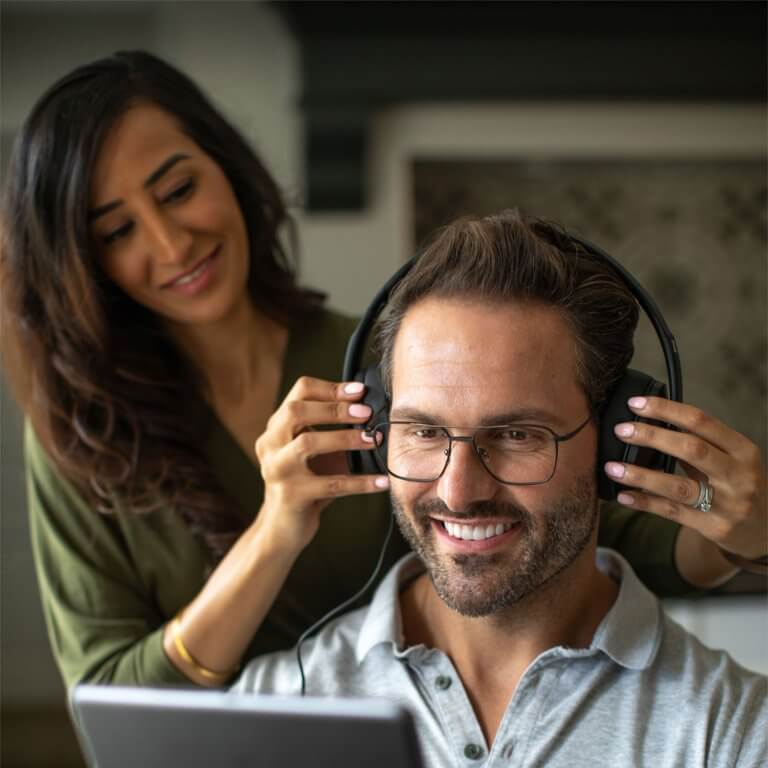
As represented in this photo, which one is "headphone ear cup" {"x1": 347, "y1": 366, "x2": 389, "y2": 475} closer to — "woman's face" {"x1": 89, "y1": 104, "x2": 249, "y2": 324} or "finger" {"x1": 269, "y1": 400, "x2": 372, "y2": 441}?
"finger" {"x1": 269, "y1": 400, "x2": 372, "y2": 441}

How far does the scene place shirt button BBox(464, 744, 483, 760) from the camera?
4.02ft

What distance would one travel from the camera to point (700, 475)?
125cm

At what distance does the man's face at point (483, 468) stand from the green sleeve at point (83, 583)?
539 mm

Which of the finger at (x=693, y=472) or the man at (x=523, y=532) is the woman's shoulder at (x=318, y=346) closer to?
the man at (x=523, y=532)

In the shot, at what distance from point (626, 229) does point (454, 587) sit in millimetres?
2601

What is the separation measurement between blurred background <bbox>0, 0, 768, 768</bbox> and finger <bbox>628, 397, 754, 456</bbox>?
7.55ft

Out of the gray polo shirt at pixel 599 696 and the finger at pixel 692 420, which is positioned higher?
the finger at pixel 692 420

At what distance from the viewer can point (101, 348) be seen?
1.60 metres

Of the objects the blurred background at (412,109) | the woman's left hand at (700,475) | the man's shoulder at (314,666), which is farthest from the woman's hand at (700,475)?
the blurred background at (412,109)

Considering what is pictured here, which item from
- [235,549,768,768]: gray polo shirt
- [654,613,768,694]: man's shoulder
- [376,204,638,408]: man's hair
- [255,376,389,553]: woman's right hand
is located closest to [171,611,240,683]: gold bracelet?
[235,549,768,768]: gray polo shirt

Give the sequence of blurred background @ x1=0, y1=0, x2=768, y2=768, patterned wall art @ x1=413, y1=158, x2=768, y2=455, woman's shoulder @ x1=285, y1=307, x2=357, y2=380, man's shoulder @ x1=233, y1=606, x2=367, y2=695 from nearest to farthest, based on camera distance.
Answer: man's shoulder @ x1=233, y1=606, x2=367, y2=695 < woman's shoulder @ x1=285, y1=307, x2=357, y2=380 < blurred background @ x1=0, y1=0, x2=768, y2=768 < patterned wall art @ x1=413, y1=158, x2=768, y2=455

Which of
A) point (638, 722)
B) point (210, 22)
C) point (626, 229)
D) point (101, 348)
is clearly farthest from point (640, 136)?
point (638, 722)

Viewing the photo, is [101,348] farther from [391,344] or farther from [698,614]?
[698,614]

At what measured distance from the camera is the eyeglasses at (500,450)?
1.21 metres
